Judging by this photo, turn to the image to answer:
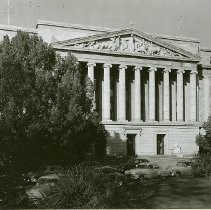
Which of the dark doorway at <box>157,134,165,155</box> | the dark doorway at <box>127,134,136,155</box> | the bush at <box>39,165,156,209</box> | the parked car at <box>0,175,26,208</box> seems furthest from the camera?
the dark doorway at <box>157,134,165,155</box>

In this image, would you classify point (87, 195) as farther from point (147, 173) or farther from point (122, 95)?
point (122, 95)

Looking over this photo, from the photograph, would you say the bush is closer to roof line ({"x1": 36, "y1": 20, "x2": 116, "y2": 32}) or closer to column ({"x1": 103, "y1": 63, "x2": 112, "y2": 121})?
column ({"x1": 103, "y1": 63, "x2": 112, "y2": 121})

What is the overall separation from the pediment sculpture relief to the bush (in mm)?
34514

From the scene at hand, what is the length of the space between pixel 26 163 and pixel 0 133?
516 cm

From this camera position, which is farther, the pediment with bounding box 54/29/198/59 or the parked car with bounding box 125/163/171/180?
the pediment with bounding box 54/29/198/59

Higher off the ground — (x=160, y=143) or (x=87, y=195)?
(x=160, y=143)

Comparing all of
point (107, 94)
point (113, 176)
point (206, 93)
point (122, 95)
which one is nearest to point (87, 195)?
point (113, 176)

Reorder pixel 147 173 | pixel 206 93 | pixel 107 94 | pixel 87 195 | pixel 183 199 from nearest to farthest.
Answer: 1. pixel 87 195
2. pixel 183 199
3. pixel 147 173
4. pixel 107 94
5. pixel 206 93

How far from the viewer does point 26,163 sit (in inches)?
1156

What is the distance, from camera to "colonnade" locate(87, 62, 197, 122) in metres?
48.2

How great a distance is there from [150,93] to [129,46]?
21.2 ft

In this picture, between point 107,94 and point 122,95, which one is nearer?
point 107,94

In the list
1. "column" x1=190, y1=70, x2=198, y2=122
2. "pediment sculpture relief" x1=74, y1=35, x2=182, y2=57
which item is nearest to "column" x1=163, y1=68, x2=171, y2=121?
"pediment sculpture relief" x1=74, y1=35, x2=182, y2=57

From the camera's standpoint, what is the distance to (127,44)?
1927 inches
